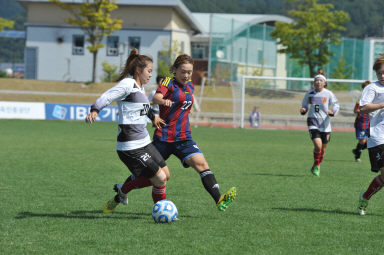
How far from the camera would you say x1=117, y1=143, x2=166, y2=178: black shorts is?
6.60 m

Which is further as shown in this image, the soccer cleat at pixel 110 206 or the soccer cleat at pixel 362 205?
the soccer cleat at pixel 362 205

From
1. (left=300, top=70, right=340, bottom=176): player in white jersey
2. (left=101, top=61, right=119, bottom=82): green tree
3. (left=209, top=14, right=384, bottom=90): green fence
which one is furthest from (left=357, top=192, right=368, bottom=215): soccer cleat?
(left=101, top=61, right=119, bottom=82): green tree

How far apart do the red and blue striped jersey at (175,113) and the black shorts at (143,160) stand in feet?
1.61

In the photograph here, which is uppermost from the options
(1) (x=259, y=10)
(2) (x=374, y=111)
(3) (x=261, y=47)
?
(1) (x=259, y=10)

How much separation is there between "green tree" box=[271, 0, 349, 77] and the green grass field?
31891mm

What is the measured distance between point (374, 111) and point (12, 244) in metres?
4.51

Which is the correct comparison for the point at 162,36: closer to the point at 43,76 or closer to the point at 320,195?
the point at 43,76

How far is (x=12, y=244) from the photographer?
5566 millimetres

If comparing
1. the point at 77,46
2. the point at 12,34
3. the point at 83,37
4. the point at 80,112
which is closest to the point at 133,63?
the point at 80,112

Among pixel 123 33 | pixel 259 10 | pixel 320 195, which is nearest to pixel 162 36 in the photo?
pixel 123 33

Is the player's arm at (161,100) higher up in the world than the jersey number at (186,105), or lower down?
higher up

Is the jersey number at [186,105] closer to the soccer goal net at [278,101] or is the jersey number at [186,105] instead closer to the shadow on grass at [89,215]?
the shadow on grass at [89,215]

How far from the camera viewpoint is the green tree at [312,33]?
44969 mm

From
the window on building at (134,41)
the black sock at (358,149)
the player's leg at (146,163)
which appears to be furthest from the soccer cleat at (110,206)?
the window on building at (134,41)
